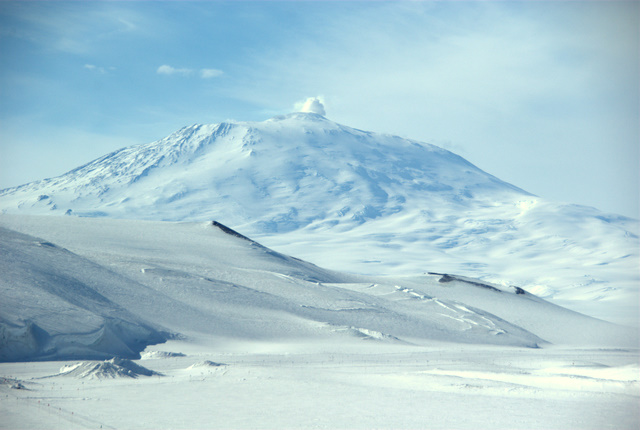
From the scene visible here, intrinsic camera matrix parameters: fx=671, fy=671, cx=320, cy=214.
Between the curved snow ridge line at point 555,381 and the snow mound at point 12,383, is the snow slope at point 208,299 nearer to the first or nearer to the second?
the snow mound at point 12,383

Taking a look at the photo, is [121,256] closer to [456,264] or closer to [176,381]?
[176,381]

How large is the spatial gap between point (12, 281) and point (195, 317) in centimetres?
1234

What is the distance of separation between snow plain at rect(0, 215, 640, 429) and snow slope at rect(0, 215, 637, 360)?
0.74ft

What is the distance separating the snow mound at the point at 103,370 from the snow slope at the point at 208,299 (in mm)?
6469

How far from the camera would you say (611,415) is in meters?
22.0

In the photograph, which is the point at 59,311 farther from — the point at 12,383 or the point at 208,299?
the point at 208,299

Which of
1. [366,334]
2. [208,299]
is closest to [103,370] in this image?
[208,299]

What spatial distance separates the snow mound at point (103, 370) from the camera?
2775 centimetres

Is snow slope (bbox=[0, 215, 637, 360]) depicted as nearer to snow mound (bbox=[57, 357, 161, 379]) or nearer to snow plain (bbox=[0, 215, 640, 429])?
snow plain (bbox=[0, 215, 640, 429])

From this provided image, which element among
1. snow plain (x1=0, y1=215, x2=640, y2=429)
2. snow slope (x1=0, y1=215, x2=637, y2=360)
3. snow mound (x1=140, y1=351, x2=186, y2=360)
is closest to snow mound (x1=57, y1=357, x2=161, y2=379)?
snow plain (x1=0, y1=215, x2=640, y2=429)

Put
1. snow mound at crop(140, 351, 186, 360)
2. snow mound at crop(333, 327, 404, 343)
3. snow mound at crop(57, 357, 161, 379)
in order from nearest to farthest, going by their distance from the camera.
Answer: snow mound at crop(57, 357, 161, 379) < snow mound at crop(140, 351, 186, 360) < snow mound at crop(333, 327, 404, 343)

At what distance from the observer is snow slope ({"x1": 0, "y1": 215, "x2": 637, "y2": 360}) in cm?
3806

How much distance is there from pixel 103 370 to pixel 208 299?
2305cm

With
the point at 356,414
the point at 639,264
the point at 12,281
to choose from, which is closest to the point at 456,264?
the point at 639,264
